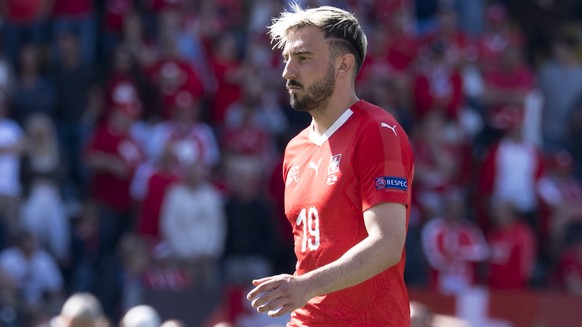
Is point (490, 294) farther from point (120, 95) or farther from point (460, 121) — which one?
point (120, 95)

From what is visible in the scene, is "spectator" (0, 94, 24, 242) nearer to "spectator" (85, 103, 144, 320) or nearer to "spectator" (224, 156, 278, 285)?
"spectator" (85, 103, 144, 320)

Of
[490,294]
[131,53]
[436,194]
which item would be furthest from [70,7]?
[490,294]

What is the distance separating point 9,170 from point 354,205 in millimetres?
9029

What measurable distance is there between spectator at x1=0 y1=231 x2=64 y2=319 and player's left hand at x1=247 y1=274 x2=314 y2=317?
881cm

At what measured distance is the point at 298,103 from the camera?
536 cm

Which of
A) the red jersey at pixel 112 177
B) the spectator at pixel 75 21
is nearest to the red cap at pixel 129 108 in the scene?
the red jersey at pixel 112 177

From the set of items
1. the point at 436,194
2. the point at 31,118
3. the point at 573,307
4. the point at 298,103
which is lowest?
the point at 573,307

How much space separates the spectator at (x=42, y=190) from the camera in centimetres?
1370

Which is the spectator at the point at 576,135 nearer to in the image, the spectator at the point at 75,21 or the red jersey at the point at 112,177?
the red jersey at the point at 112,177

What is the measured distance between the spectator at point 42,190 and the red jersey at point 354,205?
883cm

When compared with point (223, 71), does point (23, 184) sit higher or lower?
lower

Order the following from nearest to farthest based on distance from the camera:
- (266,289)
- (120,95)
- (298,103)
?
(266,289) < (298,103) < (120,95)

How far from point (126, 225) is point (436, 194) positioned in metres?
3.96

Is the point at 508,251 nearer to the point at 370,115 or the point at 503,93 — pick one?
the point at 503,93
